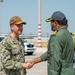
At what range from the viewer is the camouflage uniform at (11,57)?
5.03m

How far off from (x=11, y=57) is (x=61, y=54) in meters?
0.92

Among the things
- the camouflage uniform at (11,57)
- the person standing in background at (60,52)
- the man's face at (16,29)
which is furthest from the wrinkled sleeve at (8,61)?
the person standing in background at (60,52)

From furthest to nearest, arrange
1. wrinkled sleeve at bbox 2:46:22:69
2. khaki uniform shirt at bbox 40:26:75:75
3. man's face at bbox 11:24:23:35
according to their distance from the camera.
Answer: man's face at bbox 11:24:23:35
wrinkled sleeve at bbox 2:46:22:69
khaki uniform shirt at bbox 40:26:75:75

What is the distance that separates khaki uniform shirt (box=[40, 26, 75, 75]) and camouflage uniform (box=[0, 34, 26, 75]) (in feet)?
2.23

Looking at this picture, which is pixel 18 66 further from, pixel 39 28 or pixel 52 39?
pixel 39 28

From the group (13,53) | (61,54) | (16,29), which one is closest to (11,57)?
(13,53)

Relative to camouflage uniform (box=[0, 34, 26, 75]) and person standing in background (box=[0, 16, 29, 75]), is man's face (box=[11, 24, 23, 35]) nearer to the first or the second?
person standing in background (box=[0, 16, 29, 75])

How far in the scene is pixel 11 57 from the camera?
16.7 feet

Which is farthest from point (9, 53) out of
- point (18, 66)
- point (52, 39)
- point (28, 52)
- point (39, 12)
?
point (39, 12)

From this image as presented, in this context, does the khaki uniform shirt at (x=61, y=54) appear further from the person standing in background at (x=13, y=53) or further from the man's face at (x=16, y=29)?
the man's face at (x=16, y=29)

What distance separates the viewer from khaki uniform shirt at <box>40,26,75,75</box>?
4441 millimetres

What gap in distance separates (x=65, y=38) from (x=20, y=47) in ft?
3.12

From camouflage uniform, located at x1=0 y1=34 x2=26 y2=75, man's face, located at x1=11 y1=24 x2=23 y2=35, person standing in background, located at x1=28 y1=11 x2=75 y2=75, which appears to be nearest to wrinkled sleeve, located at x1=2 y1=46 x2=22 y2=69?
camouflage uniform, located at x1=0 y1=34 x2=26 y2=75

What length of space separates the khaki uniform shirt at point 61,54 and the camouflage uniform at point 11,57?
26.8 inches
